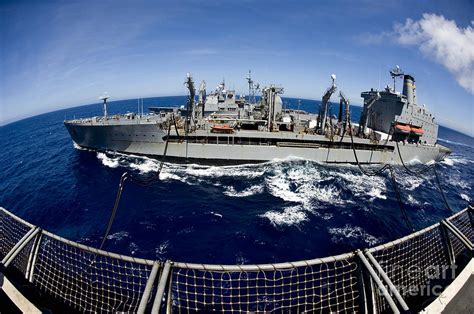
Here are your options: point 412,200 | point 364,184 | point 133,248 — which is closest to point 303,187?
point 364,184

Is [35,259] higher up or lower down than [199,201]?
higher up

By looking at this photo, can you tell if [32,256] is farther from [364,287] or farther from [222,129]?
[222,129]

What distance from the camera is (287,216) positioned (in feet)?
69.6

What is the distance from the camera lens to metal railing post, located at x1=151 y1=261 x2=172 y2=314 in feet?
11.2

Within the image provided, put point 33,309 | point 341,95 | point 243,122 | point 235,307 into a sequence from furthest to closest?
1. point 243,122
2. point 341,95
3. point 235,307
4. point 33,309

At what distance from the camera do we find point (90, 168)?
107ft

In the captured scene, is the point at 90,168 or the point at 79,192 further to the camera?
the point at 90,168

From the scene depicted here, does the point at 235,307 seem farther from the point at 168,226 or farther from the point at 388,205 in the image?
the point at 388,205

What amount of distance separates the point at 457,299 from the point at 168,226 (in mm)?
17603

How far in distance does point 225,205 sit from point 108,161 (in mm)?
20826

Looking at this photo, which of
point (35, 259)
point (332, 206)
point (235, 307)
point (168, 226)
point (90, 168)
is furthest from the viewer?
point (90, 168)

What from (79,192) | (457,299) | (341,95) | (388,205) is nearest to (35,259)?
(457,299)

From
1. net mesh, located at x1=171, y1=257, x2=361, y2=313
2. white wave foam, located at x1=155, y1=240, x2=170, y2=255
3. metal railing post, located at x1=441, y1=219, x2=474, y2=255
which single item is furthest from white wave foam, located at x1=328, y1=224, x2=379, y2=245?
metal railing post, located at x1=441, y1=219, x2=474, y2=255

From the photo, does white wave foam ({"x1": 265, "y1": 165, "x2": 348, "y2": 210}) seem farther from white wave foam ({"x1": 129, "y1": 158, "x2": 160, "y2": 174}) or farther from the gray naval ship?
white wave foam ({"x1": 129, "y1": 158, "x2": 160, "y2": 174})
